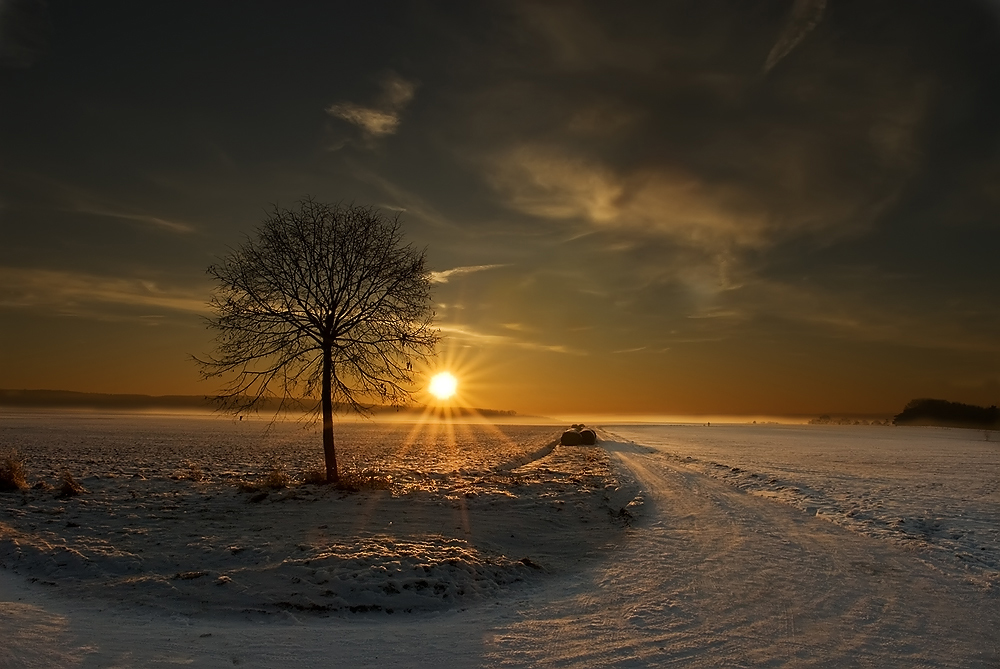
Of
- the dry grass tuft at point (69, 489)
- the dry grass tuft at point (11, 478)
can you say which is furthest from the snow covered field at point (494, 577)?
the dry grass tuft at point (11, 478)

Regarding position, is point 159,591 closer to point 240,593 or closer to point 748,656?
point 240,593

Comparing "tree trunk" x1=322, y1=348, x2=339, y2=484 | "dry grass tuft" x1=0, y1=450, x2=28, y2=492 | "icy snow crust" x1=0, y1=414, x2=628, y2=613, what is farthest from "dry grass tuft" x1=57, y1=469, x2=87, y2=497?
"tree trunk" x1=322, y1=348, x2=339, y2=484

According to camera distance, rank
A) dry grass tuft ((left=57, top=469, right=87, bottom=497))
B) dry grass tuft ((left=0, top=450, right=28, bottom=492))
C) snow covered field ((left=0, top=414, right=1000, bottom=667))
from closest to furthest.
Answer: snow covered field ((left=0, top=414, right=1000, bottom=667)), dry grass tuft ((left=57, top=469, right=87, bottom=497)), dry grass tuft ((left=0, top=450, right=28, bottom=492))

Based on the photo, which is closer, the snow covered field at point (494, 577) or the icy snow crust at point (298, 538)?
the snow covered field at point (494, 577)

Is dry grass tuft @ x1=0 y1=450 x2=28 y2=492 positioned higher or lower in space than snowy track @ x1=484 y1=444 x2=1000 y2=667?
higher

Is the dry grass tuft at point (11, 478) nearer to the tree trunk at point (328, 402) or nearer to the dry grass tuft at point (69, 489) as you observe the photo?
the dry grass tuft at point (69, 489)

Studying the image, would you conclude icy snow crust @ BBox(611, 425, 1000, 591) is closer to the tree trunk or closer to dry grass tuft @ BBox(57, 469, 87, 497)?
the tree trunk

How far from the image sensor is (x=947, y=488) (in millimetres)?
22844

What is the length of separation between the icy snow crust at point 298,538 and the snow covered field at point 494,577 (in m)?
0.06

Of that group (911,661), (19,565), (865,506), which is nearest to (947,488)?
(865,506)

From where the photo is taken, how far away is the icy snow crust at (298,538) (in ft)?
33.1

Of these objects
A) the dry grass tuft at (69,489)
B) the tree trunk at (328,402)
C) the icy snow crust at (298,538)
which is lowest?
the icy snow crust at (298,538)

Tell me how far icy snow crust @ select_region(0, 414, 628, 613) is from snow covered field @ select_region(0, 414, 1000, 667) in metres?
0.06

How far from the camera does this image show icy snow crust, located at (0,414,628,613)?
10102 mm
